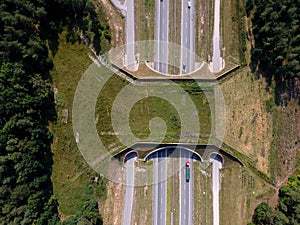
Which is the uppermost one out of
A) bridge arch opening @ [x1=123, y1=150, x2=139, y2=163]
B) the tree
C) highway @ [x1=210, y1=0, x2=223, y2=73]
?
highway @ [x1=210, y1=0, x2=223, y2=73]

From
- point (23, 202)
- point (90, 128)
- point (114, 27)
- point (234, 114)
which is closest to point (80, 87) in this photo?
point (90, 128)

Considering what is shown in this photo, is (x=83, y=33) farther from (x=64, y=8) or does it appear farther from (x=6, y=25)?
(x=6, y=25)

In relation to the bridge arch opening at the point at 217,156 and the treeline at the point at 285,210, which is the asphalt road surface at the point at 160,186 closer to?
the bridge arch opening at the point at 217,156

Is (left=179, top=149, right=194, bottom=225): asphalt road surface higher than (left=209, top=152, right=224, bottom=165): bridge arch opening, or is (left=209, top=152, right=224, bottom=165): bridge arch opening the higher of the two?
(left=209, top=152, right=224, bottom=165): bridge arch opening

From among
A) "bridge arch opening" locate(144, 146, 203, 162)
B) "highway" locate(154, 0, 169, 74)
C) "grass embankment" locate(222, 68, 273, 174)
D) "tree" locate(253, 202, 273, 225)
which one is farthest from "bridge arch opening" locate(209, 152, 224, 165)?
"highway" locate(154, 0, 169, 74)

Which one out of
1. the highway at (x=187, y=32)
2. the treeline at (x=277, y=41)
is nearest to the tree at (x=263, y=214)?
the treeline at (x=277, y=41)

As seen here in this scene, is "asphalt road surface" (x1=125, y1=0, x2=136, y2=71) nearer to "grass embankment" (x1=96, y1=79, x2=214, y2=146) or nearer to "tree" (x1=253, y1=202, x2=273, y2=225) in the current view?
"grass embankment" (x1=96, y1=79, x2=214, y2=146)

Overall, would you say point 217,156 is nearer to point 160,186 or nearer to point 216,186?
point 216,186
